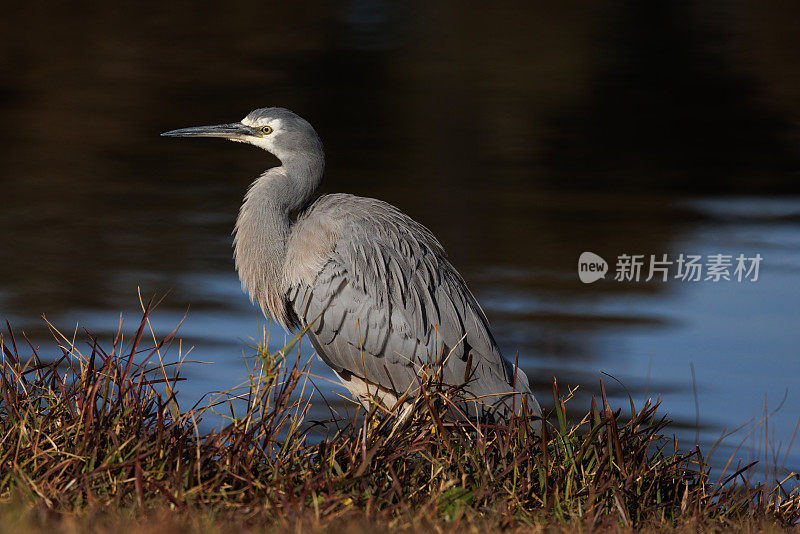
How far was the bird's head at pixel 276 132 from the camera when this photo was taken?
6734mm

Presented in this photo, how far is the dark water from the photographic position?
993 cm

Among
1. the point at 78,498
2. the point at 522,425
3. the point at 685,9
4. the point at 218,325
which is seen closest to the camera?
the point at 78,498

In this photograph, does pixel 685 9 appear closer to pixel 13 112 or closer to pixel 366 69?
pixel 366 69

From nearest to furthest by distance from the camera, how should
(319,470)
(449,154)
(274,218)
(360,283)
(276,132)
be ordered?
1. (319,470)
2. (360,283)
3. (274,218)
4. (276,132)
5. (449,154)

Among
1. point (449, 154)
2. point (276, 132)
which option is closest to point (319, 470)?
point (276, 132)

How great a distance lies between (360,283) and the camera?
21.1 ft

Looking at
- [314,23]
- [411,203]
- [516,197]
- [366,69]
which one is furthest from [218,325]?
[314,23]

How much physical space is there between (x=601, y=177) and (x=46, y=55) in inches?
433

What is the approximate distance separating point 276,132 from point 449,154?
9.30 m

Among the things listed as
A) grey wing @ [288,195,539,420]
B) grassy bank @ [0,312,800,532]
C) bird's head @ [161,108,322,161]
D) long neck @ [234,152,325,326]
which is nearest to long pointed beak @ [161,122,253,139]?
bird's head @ [161,108,322,161]

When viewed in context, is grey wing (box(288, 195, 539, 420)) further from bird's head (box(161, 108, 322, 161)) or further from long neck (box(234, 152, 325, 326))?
bird's head (box(161, 108, 322, 161))

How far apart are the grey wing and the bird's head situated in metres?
0.41

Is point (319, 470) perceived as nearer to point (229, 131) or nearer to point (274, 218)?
point (274, 218)

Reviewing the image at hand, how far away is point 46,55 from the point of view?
70.0ft
